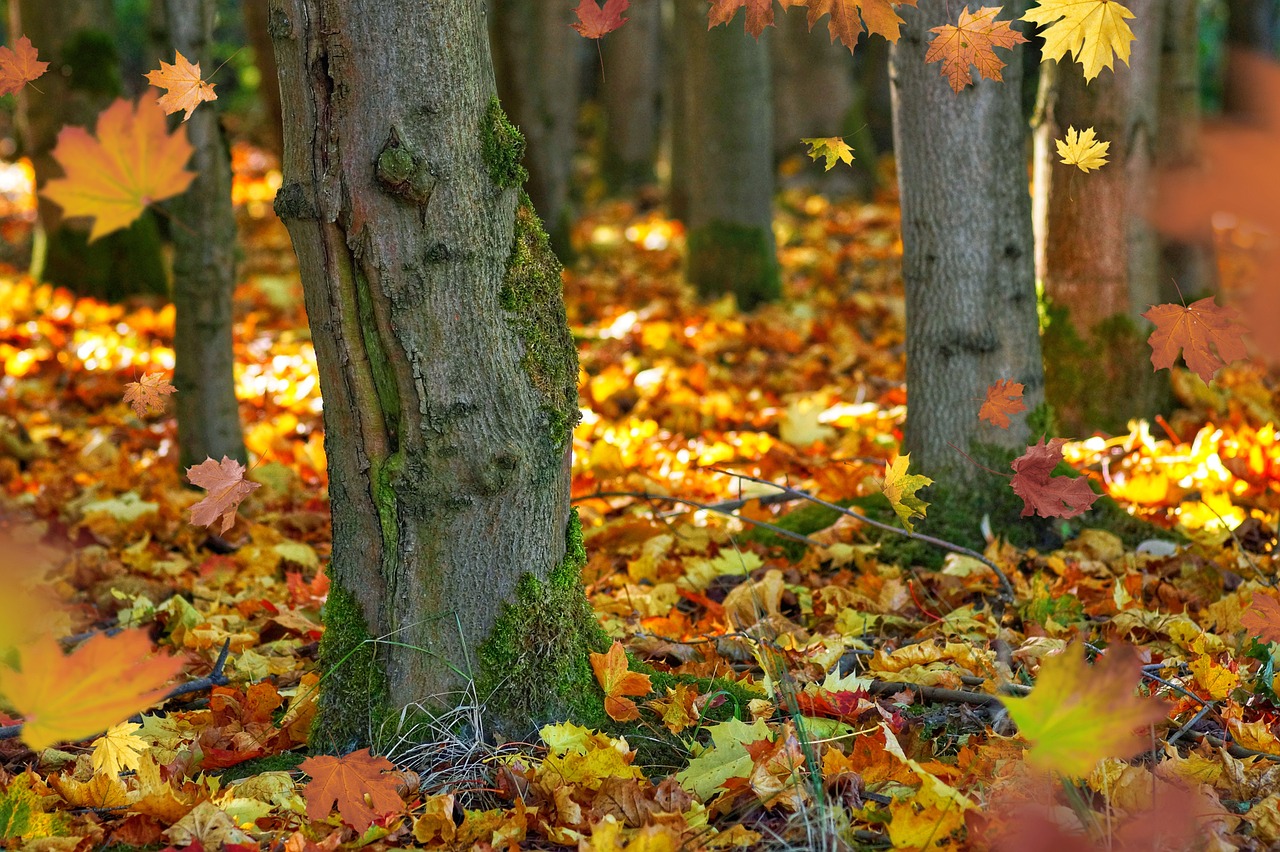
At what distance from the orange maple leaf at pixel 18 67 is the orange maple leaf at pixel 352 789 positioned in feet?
4.53

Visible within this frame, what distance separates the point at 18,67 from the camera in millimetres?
2037

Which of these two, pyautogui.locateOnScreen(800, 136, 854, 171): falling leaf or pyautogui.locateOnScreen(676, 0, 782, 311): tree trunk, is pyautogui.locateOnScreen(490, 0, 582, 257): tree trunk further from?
pyautogui.locateOnScreen(800, 136, 854, 171): falling leaf

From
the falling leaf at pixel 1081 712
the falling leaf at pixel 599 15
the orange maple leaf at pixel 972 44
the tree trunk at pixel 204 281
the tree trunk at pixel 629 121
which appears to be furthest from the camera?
the tree trunk at pixel 629 121

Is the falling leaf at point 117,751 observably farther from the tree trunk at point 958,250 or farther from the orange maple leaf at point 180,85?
the tree trunk at point 958,250

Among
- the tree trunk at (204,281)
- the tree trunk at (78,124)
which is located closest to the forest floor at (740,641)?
the tree trunk at (204,281)

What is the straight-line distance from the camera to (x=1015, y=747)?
6.78 feet

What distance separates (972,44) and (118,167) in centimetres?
171

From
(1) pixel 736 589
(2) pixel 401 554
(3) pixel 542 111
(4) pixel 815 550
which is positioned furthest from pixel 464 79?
(3) pixel 542 111

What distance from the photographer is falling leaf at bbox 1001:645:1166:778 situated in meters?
1.58

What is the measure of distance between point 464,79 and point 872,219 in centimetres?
790

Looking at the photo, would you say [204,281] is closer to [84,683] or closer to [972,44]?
[84,683]

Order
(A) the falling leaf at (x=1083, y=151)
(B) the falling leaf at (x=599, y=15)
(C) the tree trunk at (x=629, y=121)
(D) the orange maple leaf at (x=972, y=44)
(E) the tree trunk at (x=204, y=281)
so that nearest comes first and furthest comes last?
(B) the falling leaf at (x=599, y=15) → (D) the orange maple leaf at (x=972, y=44) → (A) the falling leaf at (x=1083, y=151) → (E) the tree trunk at (x=204, y=281) → (C) the tree trunk at (x=629, y=121)

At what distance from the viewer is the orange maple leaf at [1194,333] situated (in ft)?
7.38

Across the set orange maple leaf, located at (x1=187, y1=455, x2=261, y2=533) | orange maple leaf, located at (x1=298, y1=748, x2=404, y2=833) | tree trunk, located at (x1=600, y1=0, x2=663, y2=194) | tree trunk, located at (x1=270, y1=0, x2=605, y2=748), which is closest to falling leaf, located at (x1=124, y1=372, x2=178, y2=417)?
orange maple leaf, located at (x1=187, y1=455, x2=261, y2=533)
